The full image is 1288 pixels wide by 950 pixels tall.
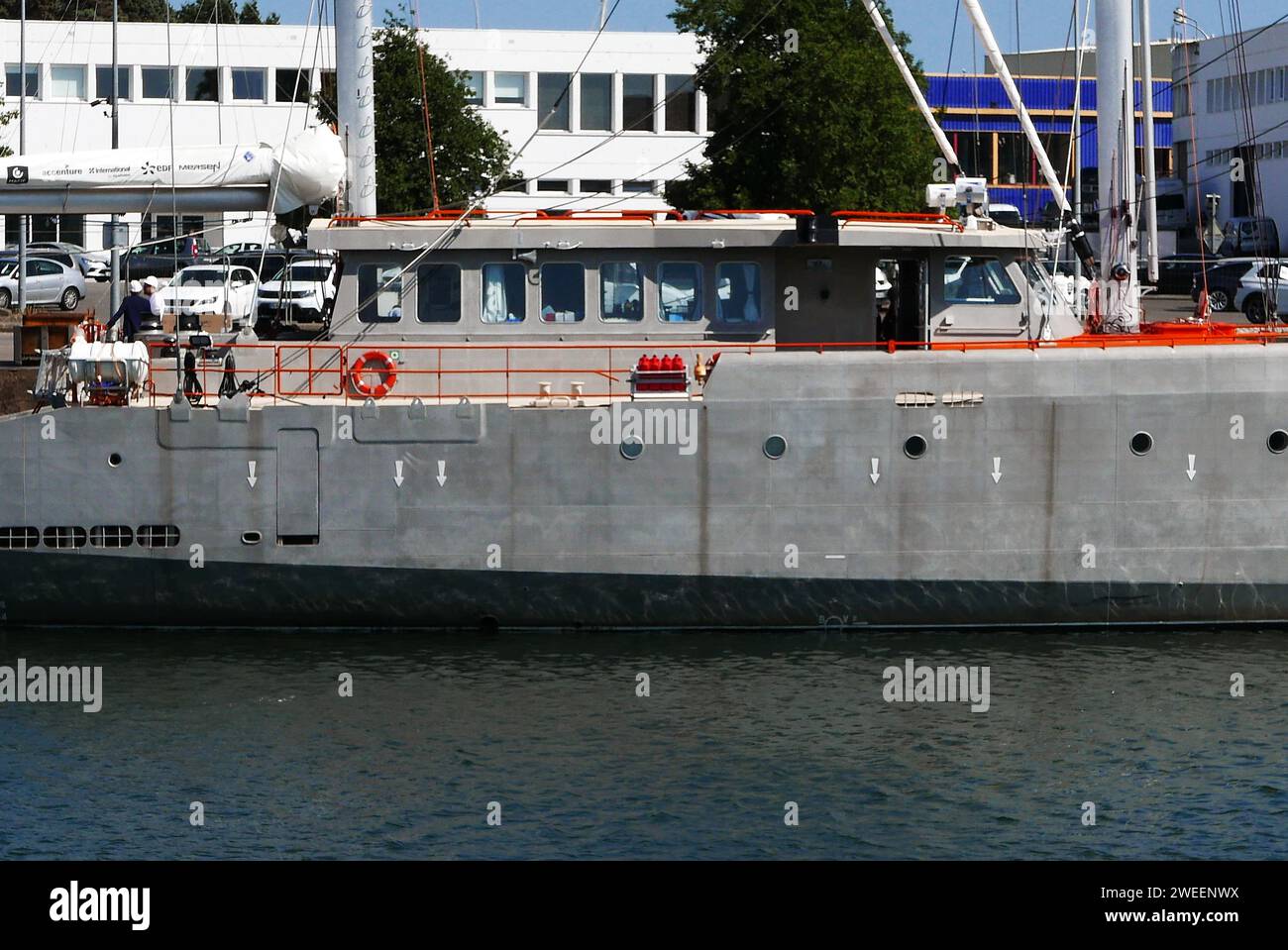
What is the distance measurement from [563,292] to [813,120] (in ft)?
85.7

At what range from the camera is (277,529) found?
859 inches

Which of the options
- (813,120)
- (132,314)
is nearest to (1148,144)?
(132,314)

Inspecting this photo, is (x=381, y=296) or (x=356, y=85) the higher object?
(x=356, y=85)

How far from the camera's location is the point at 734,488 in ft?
71.2

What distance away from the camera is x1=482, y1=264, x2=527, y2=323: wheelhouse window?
2262 centimetres

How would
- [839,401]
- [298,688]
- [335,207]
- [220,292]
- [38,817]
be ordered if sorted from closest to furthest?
[38,817], [298,688], [839,401], [335,207], [220,292]

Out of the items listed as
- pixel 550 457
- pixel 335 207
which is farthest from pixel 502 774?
pixel 335 207

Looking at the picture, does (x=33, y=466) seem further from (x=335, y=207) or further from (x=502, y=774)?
(x=502, y=774)

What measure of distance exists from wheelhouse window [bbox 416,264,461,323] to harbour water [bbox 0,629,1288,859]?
13.7 ft

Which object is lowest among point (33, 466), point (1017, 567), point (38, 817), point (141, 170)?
point (38, 817)

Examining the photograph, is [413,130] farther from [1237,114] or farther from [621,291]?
[1237,114]

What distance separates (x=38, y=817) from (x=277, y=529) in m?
6.16

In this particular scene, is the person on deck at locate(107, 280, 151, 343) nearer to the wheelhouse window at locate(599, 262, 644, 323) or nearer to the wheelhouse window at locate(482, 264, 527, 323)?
the wheelhouse window at locate(482, 264, 527, 323)

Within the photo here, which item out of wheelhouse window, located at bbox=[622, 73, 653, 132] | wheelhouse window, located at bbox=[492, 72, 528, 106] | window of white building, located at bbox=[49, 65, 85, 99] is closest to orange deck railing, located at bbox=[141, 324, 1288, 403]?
wheelhouse window, located at bbox=[492, 72, 528, 106]
